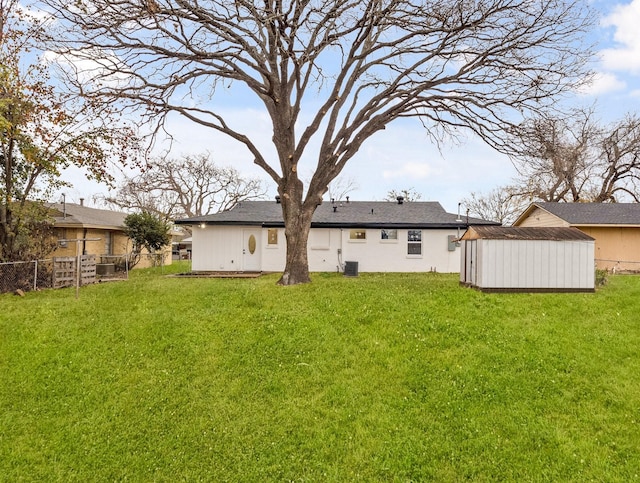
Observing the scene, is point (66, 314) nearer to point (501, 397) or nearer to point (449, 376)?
point (449, 376)

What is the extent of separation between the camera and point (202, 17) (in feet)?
32.2

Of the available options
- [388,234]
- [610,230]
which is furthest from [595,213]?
[388,234]

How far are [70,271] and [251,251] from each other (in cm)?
742

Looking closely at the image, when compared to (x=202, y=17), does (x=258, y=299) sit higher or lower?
lower

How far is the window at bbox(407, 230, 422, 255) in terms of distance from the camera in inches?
692

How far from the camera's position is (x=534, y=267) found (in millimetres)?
10047

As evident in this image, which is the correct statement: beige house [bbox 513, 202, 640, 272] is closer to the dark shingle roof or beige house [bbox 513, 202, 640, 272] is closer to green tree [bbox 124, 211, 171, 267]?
the dark shingle roof

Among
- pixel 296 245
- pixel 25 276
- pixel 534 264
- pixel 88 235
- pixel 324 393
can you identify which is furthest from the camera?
pixel 88 235

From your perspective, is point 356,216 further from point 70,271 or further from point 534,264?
point 70,271

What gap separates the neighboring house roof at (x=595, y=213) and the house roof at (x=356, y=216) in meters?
4.44

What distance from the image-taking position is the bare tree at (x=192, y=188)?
33.5 m

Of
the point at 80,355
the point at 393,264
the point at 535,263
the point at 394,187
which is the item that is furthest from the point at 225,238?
the point at 394,187

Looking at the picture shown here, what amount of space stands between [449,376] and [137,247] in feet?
70.8

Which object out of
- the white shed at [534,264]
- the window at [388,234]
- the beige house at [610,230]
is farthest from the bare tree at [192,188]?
the white shed at [534,264]
